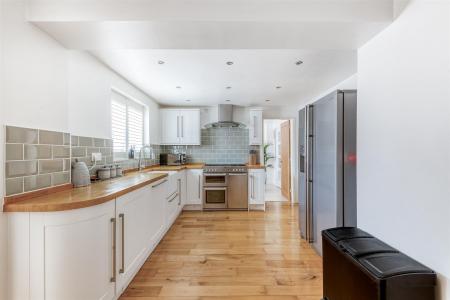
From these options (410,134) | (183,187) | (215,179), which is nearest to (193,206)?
(183,187)

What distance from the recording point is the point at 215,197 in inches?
180

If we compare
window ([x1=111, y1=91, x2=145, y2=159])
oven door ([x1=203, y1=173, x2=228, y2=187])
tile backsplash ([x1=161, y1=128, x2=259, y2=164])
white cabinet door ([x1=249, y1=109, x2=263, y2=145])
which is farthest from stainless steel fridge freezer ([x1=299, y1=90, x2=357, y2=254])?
window ([x1=111, y1=91, x2=145, y2=159])

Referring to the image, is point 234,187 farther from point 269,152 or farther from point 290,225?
point 269,152

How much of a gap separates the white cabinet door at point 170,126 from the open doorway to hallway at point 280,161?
2.51 meters

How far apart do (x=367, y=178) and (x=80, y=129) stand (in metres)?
2.61

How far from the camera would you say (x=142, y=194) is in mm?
2264

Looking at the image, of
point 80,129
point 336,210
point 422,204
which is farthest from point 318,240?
point 80,129

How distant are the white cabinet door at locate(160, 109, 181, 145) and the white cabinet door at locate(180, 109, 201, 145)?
0.30 ft

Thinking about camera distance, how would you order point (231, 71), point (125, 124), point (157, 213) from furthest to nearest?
1. point (125, 124)
2. point (231, 71)
3. point (157, 213)

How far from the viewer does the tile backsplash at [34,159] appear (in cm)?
140

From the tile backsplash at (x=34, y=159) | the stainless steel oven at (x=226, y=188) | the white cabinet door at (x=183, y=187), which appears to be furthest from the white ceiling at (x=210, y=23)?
the stainless steel oven at (x=226, y=188)

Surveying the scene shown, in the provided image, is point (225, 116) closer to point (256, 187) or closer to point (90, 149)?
point (256, 187)

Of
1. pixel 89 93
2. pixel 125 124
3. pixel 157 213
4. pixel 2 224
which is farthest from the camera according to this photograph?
pixel 125 124

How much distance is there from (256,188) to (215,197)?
85cm
